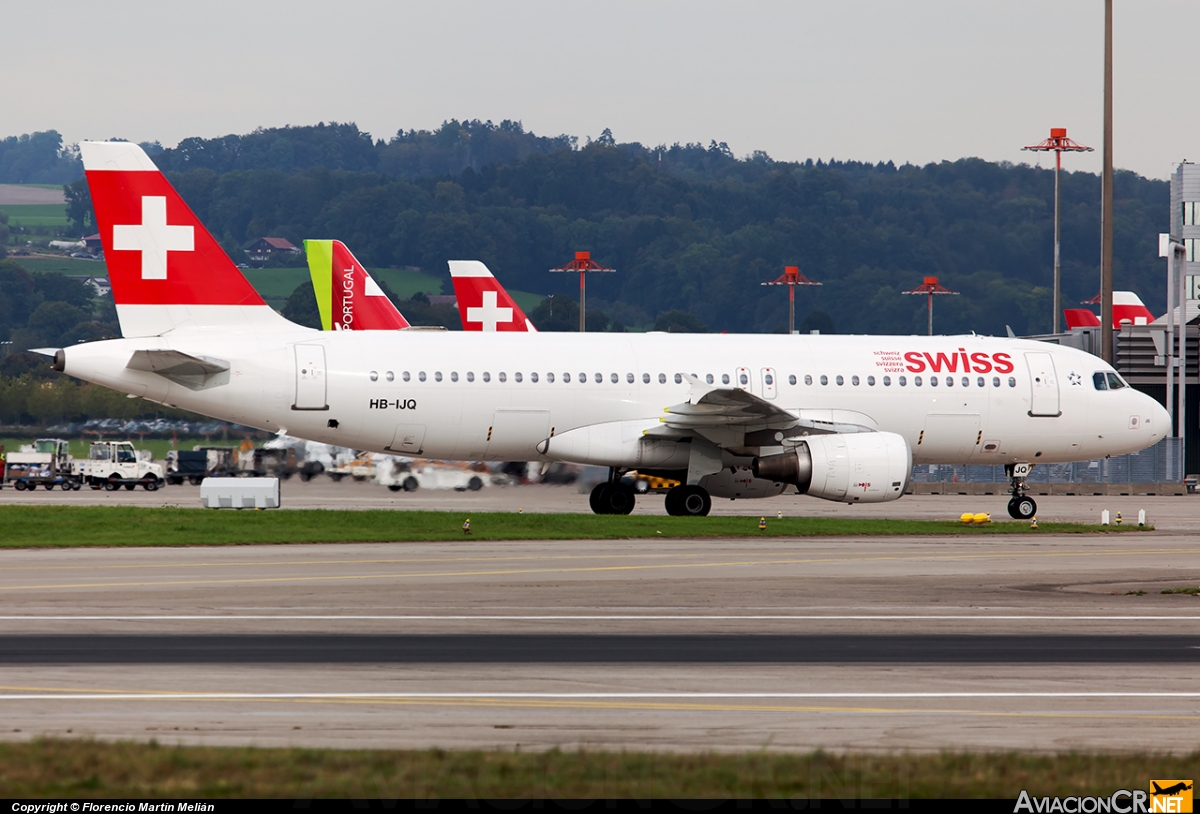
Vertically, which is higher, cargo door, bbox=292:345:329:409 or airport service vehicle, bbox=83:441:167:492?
cargo door, bbox=292:345:329:409

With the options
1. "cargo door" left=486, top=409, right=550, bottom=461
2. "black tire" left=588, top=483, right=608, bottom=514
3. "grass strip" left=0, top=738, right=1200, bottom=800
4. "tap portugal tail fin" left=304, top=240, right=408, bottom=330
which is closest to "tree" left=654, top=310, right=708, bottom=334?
"tap portugal tail fin" left=304, top=240, right=408, bottom=330

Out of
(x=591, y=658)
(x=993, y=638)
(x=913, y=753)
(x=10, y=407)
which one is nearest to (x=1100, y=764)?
(x=913, y=753)

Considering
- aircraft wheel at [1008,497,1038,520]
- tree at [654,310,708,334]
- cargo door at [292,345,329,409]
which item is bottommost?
aircraft wheel at [1008,497,1038,520]

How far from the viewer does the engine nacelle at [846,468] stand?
3019cm

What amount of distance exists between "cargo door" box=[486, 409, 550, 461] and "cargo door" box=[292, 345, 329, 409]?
3571mm

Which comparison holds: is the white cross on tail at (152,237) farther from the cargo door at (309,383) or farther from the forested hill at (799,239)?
the forested hill at (799,239)

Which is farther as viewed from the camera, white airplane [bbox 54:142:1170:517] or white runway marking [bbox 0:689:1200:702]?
white airplane [bbox 54:142:1170:517]

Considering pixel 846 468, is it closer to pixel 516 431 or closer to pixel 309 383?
pixel 516 431

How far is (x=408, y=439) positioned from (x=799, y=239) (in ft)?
469

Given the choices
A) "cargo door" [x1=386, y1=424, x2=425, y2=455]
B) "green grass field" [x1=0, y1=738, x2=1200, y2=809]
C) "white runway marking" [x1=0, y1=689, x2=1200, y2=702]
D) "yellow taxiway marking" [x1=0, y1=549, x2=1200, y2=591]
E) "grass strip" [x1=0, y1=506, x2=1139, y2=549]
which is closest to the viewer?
"green grass field" [x1=0, y1=738, x2=1200, y2=809]

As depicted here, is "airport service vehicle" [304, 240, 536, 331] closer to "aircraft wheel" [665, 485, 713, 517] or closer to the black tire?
the black tire

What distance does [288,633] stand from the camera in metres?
14.8

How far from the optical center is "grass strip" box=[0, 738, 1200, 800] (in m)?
8.01

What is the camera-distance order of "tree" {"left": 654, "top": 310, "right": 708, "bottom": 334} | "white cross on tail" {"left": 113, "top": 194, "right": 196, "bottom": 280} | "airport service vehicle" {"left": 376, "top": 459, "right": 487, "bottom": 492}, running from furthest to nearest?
1. "tree" {"left": 654, "top": 310, "right": 708, "bottom": 334}
2. "airport service vehicle" {"left": 376, "top": 459, "right": 487, "bottom": 492}
3. "white cross on tail" {"left": 113, "top": 194, "right": 196, "bottom": 280}
